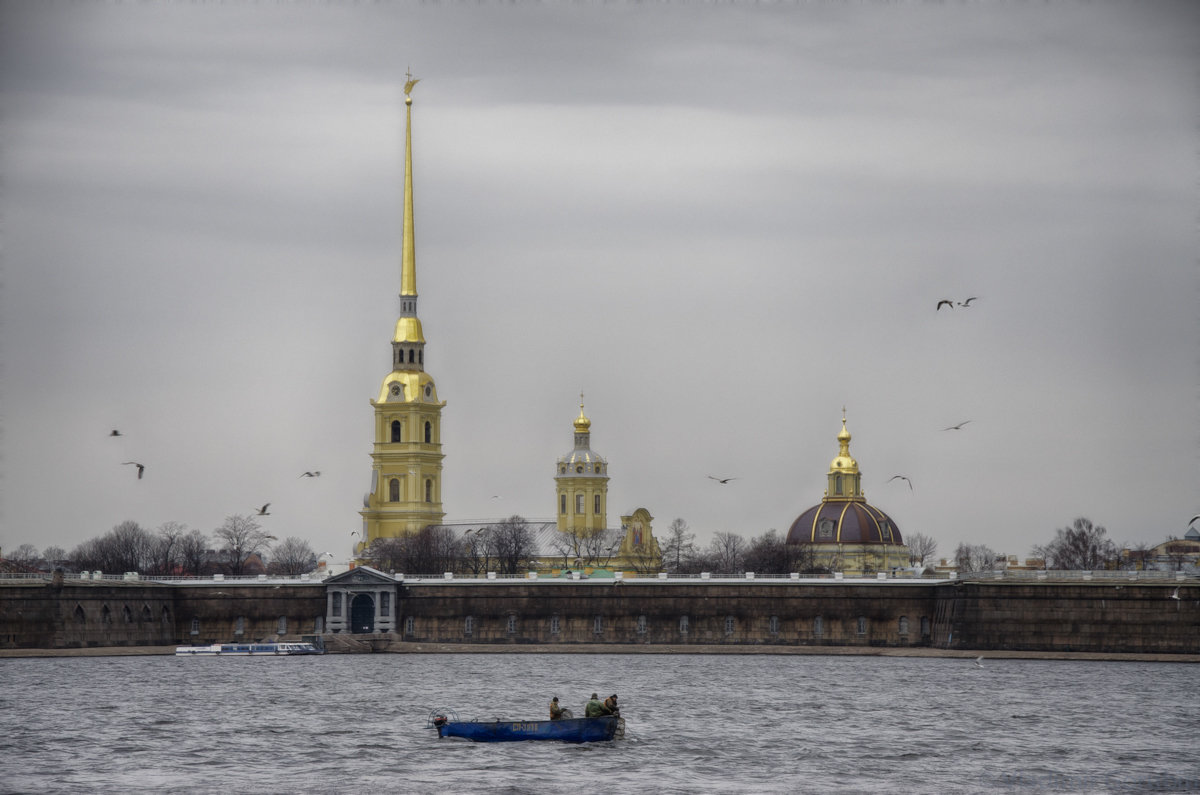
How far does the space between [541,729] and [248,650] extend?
4953cm

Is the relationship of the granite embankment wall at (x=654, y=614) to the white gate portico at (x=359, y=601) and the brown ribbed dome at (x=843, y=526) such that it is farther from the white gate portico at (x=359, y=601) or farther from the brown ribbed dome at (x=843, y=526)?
the brown ribbed dome at (x=843, y=526)

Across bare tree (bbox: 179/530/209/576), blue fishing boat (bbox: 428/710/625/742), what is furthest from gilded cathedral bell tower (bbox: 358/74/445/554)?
blue fishing boat (bbox: 428/710/625/742)

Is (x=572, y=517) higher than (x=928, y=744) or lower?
higher

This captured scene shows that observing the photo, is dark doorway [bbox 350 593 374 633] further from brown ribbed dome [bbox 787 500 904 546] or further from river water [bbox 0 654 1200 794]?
brown ribbed dome [bbox 787 500 904 546]

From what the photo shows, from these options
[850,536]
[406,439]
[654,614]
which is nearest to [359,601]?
[654,614]

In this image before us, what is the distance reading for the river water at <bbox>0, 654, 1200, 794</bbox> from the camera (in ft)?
164

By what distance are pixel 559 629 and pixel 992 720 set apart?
44.1m

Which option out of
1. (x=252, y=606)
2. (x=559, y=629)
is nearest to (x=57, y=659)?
(x=252, y=606)

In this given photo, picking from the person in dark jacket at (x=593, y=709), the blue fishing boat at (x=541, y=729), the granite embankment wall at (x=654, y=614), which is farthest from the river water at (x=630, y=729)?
the granite embankment wall at (x=654, y=614)

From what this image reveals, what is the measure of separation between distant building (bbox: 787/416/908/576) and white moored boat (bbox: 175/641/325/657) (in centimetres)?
5537

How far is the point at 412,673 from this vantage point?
86438 mm

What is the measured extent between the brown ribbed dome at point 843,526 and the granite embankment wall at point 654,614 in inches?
2058

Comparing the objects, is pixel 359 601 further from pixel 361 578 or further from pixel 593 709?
pixel 593 709

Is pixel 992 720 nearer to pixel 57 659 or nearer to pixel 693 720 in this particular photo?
pixel 693 720
